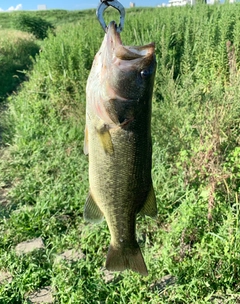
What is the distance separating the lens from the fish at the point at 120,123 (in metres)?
1.49

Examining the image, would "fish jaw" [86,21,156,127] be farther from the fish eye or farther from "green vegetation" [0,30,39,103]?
"green vegetation" [0,30,39,103]

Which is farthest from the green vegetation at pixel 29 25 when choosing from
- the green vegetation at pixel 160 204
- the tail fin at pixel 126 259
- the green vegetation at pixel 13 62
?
the tail fin at pixel 126 259

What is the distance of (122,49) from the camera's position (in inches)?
57.0

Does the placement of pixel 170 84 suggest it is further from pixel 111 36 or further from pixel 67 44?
pixel 67 44

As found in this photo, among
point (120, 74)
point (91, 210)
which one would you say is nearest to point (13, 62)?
point (91, 210)

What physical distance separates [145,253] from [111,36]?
1956 millimetres

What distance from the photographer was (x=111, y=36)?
4.80 ft

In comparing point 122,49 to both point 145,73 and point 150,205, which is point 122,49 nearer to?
point 145,73

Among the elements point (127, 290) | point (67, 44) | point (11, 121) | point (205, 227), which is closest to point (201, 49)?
point (67, 44)

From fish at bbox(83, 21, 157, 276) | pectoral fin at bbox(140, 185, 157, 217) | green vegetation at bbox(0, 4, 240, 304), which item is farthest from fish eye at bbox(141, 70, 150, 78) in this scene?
green vegetation at bbox(0, 4, 240, 304)

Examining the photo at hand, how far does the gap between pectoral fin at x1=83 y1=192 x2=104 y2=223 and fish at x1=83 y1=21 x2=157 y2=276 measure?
0.08m

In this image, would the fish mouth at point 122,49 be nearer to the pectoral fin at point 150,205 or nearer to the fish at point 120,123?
the fish at point 120,123

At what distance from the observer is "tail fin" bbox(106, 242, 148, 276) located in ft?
6.23

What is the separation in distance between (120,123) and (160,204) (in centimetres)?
201
